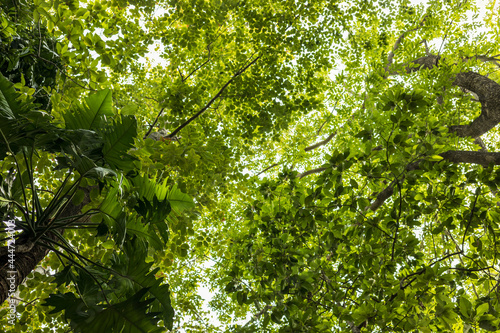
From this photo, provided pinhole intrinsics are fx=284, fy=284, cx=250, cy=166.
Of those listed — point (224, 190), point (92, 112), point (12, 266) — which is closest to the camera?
point (92, 112)

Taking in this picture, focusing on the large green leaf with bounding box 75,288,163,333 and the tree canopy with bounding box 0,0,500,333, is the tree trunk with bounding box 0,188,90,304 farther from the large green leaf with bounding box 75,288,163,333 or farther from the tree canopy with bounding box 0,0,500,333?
the large green leaf with bounding box 75,288,163,333

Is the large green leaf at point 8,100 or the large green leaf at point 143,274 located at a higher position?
the large green leaf at point 8,100

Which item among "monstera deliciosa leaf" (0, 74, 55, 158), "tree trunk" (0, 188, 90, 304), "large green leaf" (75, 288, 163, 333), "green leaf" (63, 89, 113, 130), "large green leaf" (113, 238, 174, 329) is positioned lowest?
"large green leaf" (75, 288, 163, 333)

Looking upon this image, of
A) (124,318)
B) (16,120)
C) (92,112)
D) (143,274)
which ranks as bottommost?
(124,318)

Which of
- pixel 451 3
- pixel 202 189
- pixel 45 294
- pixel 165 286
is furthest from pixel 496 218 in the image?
pixel 451 3

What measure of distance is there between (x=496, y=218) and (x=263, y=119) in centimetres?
271

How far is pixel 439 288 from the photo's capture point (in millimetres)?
2045

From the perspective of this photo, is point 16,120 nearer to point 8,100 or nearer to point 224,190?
point 8,100

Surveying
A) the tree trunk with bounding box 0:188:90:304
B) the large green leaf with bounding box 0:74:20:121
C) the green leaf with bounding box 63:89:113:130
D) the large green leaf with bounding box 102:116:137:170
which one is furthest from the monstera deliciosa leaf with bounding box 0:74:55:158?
the tree trunk with bounding box 0:188:90:304

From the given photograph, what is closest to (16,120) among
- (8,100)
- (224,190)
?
(8,100)

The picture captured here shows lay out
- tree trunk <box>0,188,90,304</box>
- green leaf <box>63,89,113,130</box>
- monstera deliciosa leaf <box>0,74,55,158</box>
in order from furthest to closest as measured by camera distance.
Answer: tree trunk <box>0,188,90,304</box>
green leaf <box>63,89,113,130</box>
monstera deliciosa leaf <box>0,74,55,158</box>

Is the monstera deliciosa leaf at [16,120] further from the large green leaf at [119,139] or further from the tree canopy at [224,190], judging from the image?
the large green leaf at [119,139]

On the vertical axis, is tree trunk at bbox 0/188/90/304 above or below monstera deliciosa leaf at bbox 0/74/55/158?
below

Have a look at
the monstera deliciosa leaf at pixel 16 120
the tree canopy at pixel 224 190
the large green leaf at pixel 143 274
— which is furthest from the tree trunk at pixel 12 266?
the monstera deliciosa leaf at pixel 16 120
